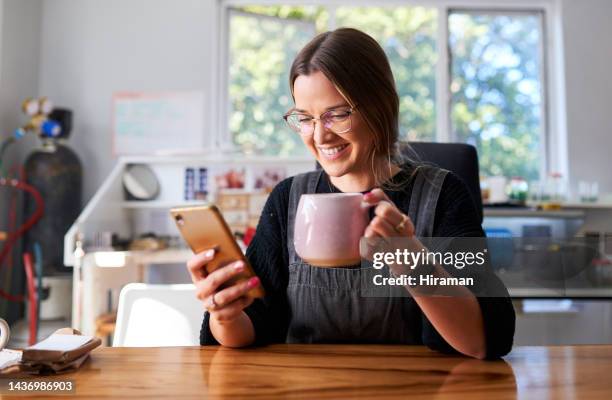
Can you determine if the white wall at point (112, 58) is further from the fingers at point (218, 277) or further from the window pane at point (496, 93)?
the fingers at point (218, 277)

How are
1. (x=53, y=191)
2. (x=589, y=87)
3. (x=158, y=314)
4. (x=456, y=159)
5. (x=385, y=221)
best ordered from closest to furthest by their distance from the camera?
(x=385, y=221)
(x=158, y=314)
(x=456, y=159)
(x=53, y=191)
(x=589, y=87)

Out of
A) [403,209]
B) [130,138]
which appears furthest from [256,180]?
[403,209]

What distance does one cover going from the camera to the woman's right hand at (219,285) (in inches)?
24.3

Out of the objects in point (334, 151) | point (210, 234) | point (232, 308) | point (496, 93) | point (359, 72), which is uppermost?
point (496, 93)

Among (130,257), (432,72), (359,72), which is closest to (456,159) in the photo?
(359,72)

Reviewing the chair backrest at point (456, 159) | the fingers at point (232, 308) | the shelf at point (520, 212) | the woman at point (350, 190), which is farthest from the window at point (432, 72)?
the fingers at point (232, 308)

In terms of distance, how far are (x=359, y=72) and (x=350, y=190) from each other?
0.76 ft

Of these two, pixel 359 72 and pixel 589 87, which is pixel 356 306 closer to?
pixel 359 72

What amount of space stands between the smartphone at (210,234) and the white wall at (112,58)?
285 centimetres

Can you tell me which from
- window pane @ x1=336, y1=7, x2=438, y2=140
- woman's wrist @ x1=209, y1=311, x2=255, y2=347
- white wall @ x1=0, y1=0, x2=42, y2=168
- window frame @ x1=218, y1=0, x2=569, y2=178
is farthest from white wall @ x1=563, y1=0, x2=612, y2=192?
white wall @ x1=0, y1=0, x2=42, y2=168

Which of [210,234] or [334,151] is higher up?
[334,151]

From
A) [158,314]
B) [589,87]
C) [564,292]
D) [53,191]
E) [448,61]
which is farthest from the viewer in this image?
[448,61]

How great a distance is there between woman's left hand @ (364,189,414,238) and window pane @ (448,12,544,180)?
3.04 metres

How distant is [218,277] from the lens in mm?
624
